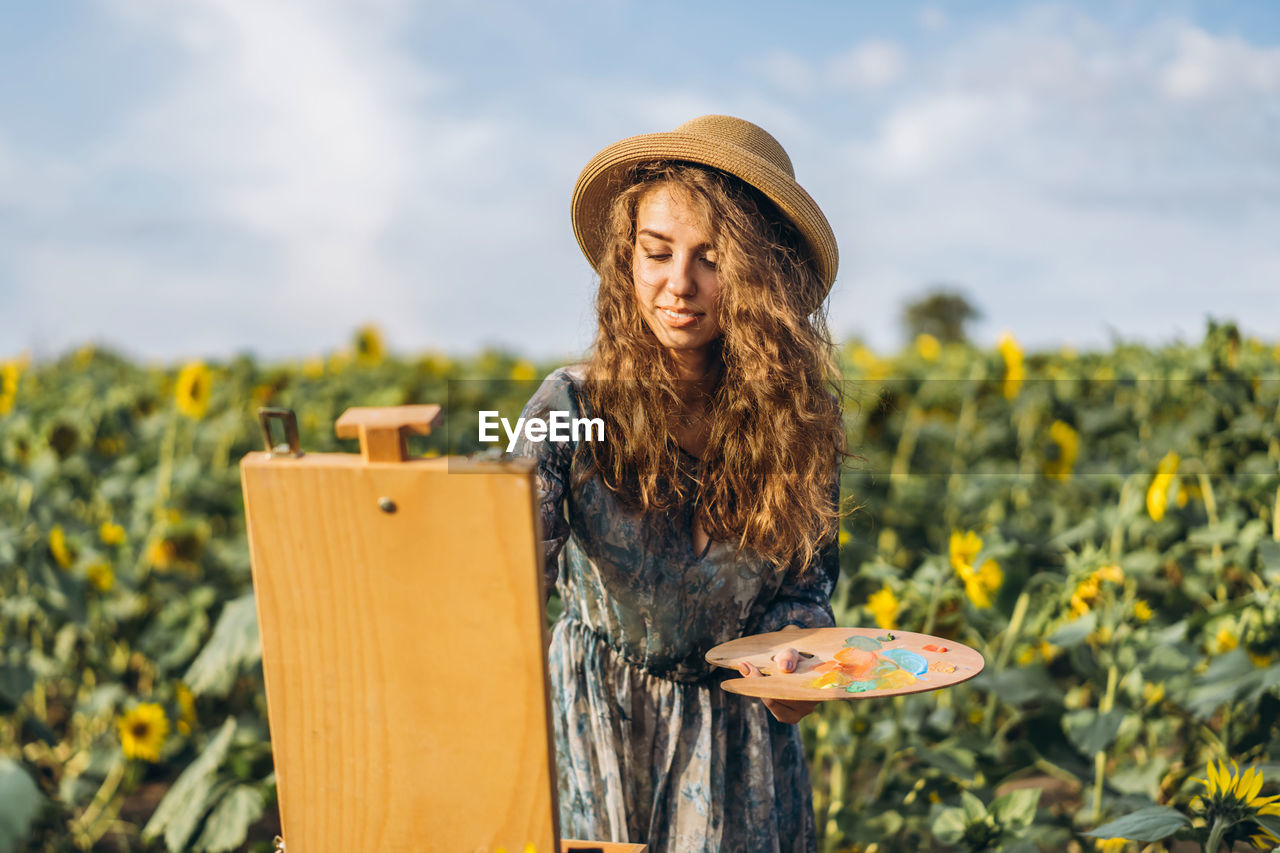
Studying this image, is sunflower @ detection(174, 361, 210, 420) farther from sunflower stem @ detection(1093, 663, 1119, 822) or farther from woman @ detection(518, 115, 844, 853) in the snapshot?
sunflower stem @ detection(1093, 663, 1119, 822)

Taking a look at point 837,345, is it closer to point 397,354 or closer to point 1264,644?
point 1264,644

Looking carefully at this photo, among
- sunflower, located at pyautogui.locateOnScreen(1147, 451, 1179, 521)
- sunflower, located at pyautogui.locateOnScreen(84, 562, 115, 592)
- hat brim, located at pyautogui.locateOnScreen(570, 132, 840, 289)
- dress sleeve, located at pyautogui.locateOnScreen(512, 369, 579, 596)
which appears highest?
hat brim, located at pyautogui.locateOnScreen(570, 132, 840, 289)

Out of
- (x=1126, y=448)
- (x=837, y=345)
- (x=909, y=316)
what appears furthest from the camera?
(x=909, y=316)

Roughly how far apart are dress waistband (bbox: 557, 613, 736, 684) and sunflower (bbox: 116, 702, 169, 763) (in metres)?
1.64

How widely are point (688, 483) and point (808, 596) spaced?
27 cm

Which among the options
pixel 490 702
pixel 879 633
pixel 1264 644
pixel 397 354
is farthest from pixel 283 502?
pixel 397 354

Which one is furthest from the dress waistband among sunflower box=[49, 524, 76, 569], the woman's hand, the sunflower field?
sunflower box=[49, 524, 76, 569]

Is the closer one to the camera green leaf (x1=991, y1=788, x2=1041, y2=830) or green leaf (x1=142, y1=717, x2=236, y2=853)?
green leaf (x1=991, y1=788, x2=1041, y2=830)

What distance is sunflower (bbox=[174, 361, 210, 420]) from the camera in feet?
11.4

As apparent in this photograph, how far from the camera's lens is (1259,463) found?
8.14 feet

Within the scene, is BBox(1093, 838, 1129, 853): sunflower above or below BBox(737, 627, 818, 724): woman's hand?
below

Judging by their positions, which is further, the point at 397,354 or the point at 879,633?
the point at 397,354

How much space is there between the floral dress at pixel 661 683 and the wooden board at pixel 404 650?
473 mm

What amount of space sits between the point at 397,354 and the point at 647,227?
521cm
